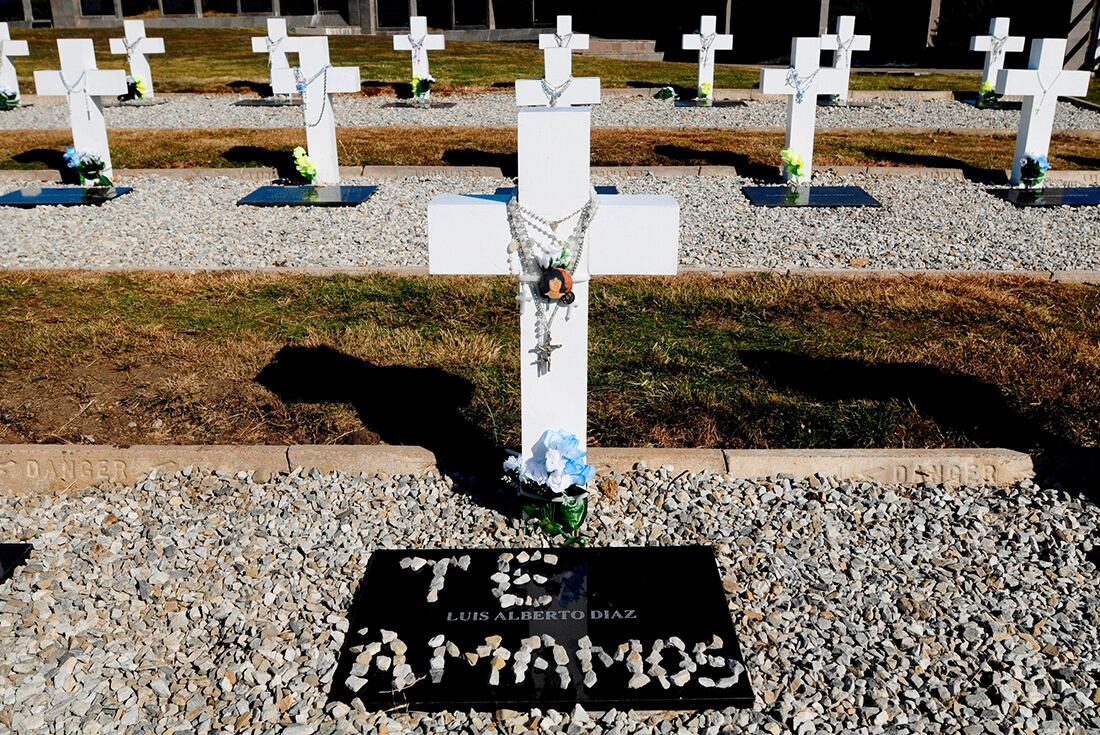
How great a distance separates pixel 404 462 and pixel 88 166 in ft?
27.5

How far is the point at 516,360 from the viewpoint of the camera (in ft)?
21.0

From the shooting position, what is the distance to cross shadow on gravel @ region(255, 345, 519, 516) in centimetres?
507

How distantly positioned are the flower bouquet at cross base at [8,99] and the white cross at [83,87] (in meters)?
8.34

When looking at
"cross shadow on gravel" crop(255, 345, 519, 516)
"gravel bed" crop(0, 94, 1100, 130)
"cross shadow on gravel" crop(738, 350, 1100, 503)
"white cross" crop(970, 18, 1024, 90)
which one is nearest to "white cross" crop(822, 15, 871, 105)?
"gravel bed" crop(0, 94, 1100, 130)

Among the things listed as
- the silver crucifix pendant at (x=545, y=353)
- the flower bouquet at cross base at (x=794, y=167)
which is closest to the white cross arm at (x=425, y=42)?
the flower bouquet at cross base at (x=794, y=167)

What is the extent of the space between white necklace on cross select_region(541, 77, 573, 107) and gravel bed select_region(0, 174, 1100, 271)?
65.1 inches

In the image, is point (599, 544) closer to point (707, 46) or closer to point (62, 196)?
point (62, 196)

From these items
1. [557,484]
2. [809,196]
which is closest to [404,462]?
[557,484]

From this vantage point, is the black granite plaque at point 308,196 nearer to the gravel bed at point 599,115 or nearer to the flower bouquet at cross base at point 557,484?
the gravel bed at point 599,115

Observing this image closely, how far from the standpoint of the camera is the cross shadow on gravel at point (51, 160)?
12.5 metres

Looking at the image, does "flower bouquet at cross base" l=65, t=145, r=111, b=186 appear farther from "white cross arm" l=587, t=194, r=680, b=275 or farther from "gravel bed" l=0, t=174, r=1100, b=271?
"white cross arm" l=587, t=194, r=680, b=275

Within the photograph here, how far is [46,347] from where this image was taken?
6.60 m

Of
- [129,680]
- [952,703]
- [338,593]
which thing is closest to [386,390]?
[338,593]

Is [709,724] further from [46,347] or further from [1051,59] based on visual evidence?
[1051,59]
